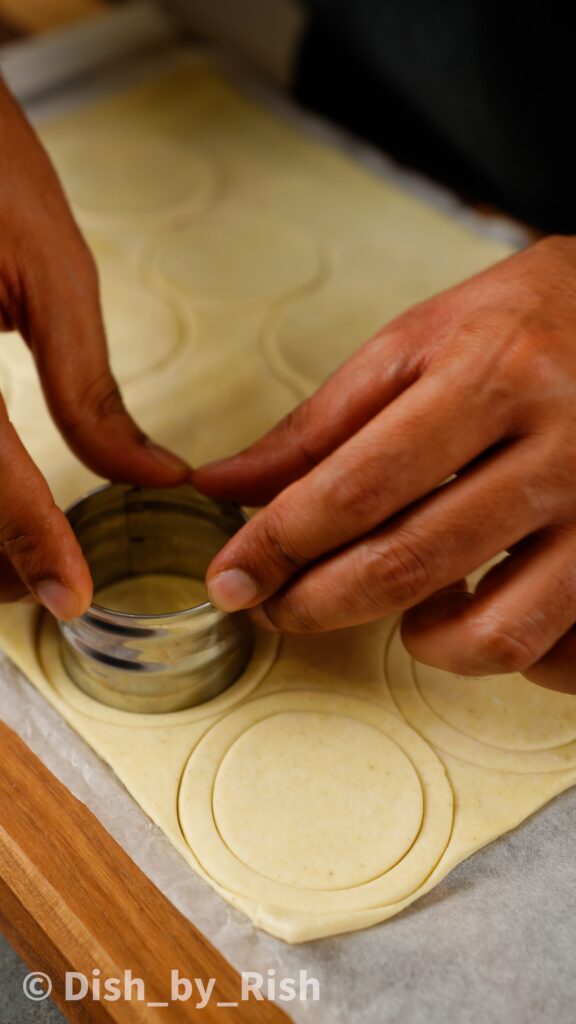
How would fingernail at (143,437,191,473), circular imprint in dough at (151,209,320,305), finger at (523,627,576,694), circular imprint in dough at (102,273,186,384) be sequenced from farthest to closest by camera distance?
circular imprint in dough at (151,209,320,305) → circular imprint in dough at (102,273,186,384) → fingernail at (143,437,191,473) → finger at (523,627,576,694)

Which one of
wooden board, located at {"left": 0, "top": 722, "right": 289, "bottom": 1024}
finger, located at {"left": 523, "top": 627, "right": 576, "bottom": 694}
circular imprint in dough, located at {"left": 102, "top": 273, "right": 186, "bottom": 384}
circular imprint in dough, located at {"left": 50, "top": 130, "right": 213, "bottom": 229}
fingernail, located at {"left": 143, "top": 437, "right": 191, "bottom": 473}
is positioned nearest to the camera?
wooden board, located at {"left": 0, "top": 722, "right": 289, "bottom": 1024}

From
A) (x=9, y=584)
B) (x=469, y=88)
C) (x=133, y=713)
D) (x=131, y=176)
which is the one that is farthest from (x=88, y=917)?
(x=469, y=88)

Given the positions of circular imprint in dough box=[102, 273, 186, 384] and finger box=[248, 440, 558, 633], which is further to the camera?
circular imprint in dough box=[102, 273, 186, 384]

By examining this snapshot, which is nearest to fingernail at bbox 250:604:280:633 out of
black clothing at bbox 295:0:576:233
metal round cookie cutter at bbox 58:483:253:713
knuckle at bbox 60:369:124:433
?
metal round cookie cutter at bbox 58:483:253:713

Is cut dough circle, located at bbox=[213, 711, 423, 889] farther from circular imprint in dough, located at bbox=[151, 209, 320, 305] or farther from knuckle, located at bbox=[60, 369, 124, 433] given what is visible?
circular imprint in dough, located at bbox=[151, 209, 320, 305]

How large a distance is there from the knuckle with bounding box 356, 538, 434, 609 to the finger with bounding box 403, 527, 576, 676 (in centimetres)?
4

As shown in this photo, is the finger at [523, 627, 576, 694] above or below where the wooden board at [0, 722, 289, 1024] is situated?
above

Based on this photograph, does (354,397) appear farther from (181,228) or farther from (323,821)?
(181,228)

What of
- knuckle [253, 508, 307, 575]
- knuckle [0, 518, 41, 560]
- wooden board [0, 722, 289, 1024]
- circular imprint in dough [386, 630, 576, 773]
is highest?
knuckle [253, 508, 307, 575]

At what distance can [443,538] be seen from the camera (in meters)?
0.77

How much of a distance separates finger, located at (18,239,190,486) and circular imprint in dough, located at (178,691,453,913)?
0.24 m

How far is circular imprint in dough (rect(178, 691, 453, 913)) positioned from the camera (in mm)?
777

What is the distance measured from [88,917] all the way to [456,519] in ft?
1.26

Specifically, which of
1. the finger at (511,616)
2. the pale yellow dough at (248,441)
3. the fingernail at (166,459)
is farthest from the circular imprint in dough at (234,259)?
the finger at (511,616)
